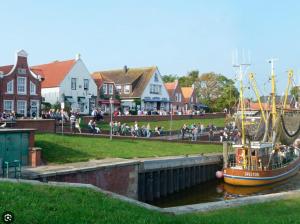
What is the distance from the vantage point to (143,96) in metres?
71.8

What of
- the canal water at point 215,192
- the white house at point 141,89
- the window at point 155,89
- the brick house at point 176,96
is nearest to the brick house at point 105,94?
the white house at point 141,89

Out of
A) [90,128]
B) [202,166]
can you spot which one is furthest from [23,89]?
[202,166]

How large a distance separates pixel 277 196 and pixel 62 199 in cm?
992

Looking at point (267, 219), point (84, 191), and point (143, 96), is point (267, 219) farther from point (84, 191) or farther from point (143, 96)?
point (143, 96)

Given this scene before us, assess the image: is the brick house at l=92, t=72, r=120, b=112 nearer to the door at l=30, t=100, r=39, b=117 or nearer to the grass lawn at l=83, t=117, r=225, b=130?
the grass lawn at l=83, t=117, r=225, b=130

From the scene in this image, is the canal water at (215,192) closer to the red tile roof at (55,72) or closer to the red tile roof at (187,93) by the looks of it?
the red tile roof at (55,72)

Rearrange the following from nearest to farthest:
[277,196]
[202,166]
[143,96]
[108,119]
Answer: [277,196] < [202,166] < [108,119] < [143,96]

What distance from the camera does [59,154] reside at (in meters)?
26.9

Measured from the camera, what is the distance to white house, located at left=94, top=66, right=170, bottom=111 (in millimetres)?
71750

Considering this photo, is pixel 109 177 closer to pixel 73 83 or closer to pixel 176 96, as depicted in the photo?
pixel 73 83

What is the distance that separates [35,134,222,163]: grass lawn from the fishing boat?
4697 mm

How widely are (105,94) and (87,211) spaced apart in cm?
5563

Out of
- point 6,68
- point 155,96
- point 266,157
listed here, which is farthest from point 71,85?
point 266,157

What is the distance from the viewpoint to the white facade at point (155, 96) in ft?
238
